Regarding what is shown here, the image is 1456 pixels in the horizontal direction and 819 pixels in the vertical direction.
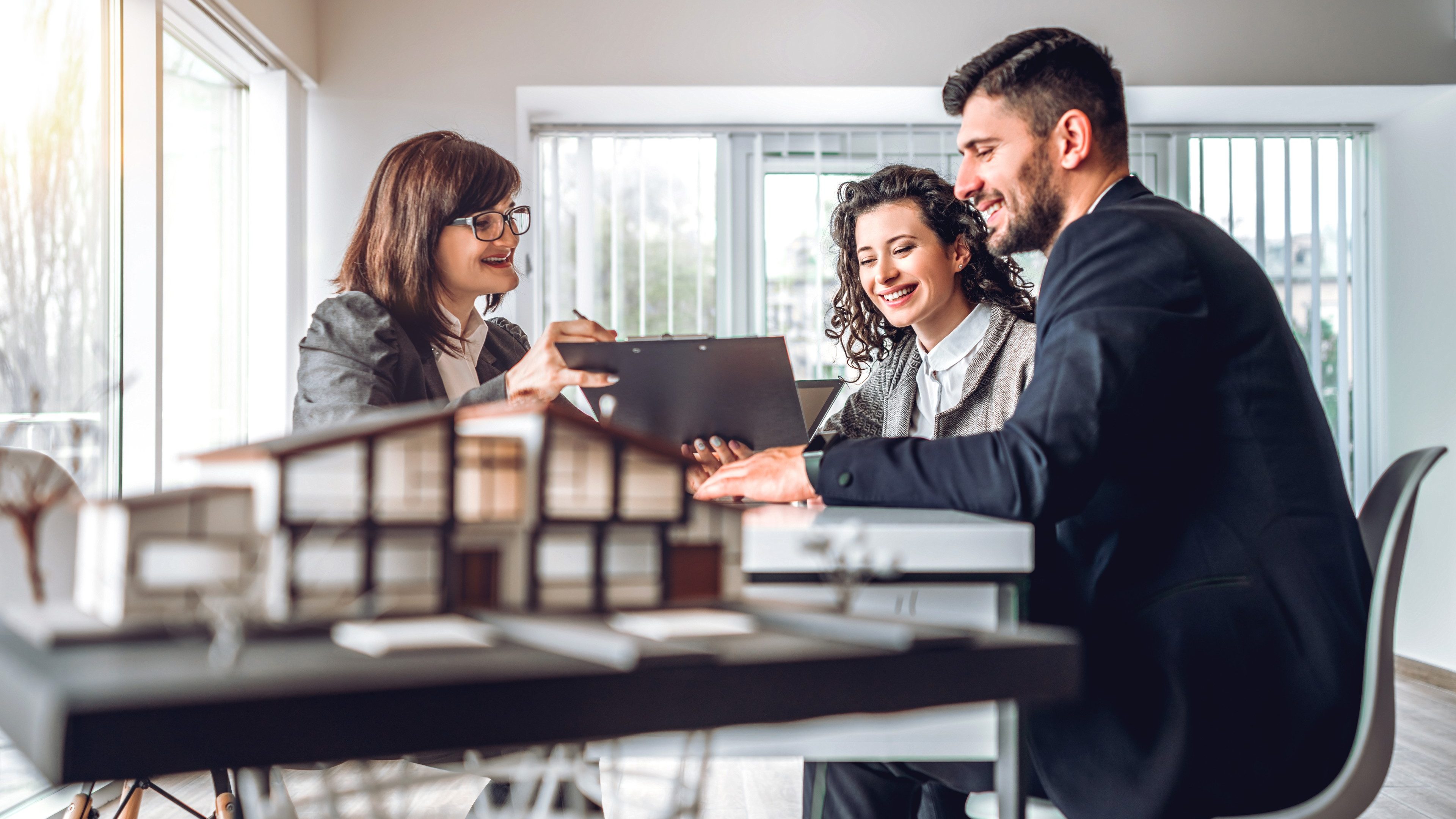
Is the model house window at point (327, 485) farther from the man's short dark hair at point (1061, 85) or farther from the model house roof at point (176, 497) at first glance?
the man's short dark hair at point (1061, 85)

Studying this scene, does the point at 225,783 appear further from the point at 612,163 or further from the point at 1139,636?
the point at 612,163

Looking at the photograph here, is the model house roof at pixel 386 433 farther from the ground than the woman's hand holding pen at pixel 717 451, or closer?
farther from the ground

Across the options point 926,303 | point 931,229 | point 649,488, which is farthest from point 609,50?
point 649,488

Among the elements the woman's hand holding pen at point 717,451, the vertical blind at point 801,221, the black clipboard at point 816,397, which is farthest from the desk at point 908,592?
the vertical blind at point 801,221

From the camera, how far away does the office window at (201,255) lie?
272cm

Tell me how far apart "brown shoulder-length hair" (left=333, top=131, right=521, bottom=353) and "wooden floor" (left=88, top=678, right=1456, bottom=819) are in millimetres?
1059

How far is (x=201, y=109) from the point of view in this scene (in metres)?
2.98

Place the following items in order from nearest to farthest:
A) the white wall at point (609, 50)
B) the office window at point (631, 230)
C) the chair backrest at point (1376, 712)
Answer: the chair backrest at point (1376, 712), the white wall at point (609, 50), the office window at point (631, 230)

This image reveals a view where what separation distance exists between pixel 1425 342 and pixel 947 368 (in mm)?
2773

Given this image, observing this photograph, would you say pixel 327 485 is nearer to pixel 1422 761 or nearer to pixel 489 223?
pixel 489 223

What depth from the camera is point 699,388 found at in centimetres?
137

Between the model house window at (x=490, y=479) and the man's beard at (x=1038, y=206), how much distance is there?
3.44 ft

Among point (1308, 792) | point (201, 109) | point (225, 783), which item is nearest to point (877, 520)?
point (1308, 792)

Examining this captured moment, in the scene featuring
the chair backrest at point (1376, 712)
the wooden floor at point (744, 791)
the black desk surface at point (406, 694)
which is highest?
the black desk surface at point (406, 694)
